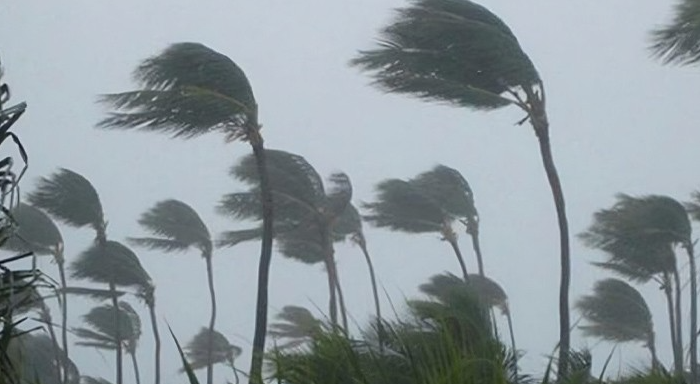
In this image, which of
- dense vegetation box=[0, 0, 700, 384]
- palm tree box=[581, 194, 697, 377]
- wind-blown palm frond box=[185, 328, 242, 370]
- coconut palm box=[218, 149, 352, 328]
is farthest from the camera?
wind-blown palm frond box=[185, 328, 242, 370]

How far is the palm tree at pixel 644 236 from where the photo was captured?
2873cm

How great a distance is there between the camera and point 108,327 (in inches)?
1635

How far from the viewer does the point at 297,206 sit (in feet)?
90.3

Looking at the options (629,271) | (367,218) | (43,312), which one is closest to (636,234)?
(629,271)

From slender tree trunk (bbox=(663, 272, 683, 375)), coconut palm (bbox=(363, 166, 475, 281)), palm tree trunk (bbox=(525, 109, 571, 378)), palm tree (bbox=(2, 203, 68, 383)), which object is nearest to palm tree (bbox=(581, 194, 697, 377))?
slender tree trunk (bbox=(663, 272, 683, 375))

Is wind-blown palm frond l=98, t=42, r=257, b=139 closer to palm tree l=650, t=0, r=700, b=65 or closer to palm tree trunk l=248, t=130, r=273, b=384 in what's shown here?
palm tree trunk l=248, t=130, r=273, b=384

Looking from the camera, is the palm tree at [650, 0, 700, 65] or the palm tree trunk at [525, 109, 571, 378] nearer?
the palm tree at [650, 0, 700, 65]

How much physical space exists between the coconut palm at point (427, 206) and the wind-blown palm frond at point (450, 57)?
11426mm

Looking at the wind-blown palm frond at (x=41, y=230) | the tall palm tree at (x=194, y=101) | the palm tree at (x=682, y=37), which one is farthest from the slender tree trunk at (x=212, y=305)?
the palm tree at (x=682, y=37)

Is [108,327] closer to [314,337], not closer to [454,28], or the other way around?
[454,28]

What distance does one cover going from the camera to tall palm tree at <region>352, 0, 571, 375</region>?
2086 centimetres

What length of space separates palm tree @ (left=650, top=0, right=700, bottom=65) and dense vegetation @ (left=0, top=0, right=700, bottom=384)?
25 millimetres

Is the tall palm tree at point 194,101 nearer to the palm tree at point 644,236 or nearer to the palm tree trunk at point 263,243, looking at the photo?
the palm tree trunk at point 263,243

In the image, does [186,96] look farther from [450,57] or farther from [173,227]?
[173,227]
